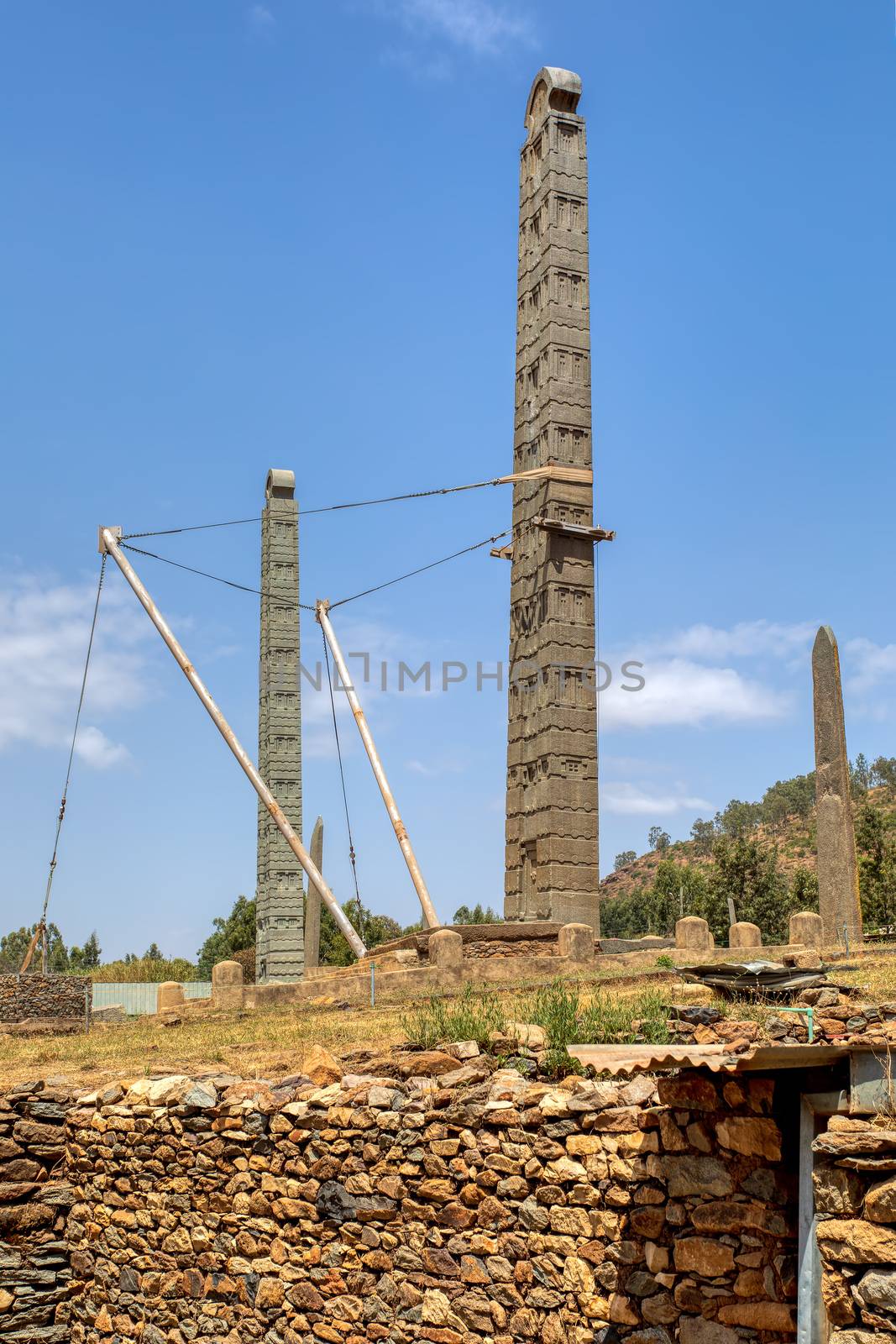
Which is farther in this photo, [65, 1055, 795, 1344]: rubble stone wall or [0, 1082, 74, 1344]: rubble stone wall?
[0, 1082, 74, 1344]: rubble stone wall

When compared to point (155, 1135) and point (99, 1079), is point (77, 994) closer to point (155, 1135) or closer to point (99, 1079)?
point (99, 1079)

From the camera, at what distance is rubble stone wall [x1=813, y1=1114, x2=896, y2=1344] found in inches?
217

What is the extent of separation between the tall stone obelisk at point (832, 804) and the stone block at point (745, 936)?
2283 millimetres

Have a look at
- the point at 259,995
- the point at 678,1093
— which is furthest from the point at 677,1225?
the point at 259,995

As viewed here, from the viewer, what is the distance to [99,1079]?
1323cm

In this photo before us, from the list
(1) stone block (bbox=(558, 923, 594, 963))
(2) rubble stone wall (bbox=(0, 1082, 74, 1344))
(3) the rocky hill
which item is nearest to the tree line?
(3) the rocky hill

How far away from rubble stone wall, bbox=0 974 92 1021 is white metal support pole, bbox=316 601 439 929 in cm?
571

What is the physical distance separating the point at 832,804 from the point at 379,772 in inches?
322

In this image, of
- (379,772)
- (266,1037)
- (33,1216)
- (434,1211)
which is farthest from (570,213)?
(434,1211)

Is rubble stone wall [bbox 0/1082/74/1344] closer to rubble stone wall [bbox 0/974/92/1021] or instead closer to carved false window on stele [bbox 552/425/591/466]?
rubble stone wall [bbox 0/974/92/1021]

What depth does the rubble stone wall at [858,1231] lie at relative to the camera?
5504 millimetres

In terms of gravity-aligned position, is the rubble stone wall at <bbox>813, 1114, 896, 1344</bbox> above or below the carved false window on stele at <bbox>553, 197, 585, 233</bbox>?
below

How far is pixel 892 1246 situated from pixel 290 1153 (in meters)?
5.33

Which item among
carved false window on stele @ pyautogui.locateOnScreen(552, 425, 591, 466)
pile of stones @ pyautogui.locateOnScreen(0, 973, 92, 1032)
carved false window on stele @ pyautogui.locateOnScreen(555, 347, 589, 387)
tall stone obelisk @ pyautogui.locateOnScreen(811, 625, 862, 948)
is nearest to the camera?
pile of stones @ pyautogui.locateOnScreen(0, 973, 92, 1032)
